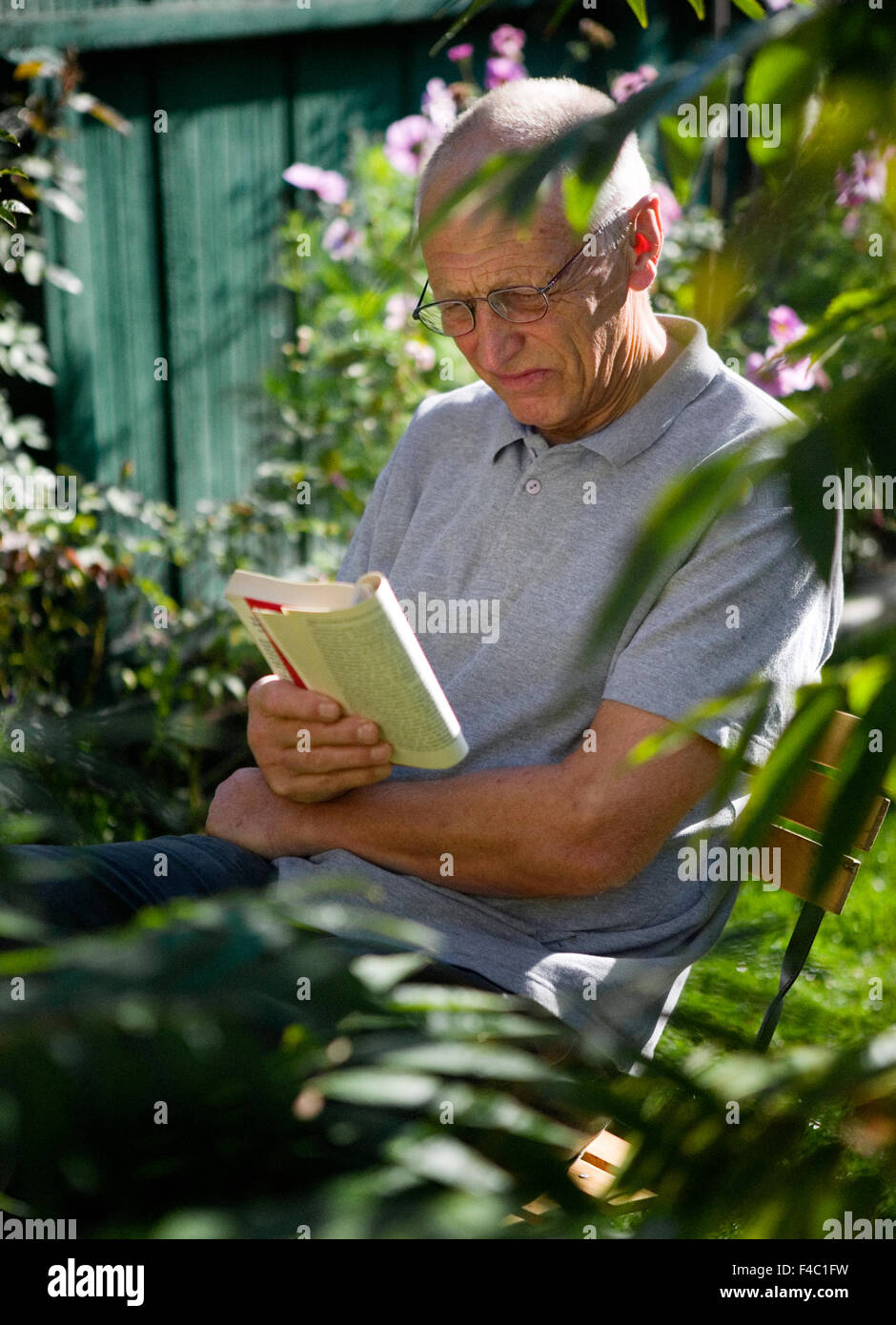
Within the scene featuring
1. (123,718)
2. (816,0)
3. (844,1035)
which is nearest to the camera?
(123,718)

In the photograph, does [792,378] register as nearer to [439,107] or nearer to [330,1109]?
[439,107]

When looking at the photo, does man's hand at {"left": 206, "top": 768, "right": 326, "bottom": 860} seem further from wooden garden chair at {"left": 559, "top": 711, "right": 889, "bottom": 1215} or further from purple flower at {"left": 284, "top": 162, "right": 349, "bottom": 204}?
purple flower at {"left": 284, "top": 162, "right": 349, "bottom": 204}

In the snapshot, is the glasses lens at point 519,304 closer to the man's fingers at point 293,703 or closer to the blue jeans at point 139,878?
the man's fingers at point 293,703

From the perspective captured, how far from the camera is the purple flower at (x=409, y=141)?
3.83 meters

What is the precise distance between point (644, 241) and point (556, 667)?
2.02 ft

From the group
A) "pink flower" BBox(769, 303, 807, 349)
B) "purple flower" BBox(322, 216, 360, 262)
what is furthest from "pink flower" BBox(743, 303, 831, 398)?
"purple flower" BBox(322, 216, 360, 262)

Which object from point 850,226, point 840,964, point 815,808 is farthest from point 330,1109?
point 850,226

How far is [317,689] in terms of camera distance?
1.88 meters

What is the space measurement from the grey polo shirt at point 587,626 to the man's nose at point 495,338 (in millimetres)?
173

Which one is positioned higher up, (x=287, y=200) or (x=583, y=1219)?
(x=287, y=200)

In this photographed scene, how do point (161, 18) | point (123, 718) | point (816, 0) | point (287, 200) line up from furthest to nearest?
point (287, 200), point (161, 18), point (816, 0), point (123, 718)

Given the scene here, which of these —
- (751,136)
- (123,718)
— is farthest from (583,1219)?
(751,136)

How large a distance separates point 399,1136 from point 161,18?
384cm
